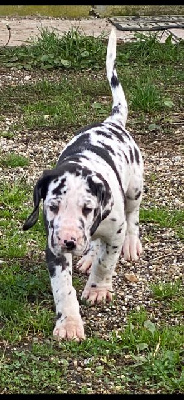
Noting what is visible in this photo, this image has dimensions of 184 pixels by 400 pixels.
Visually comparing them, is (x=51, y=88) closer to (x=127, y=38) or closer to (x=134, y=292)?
(x=127, y=38)

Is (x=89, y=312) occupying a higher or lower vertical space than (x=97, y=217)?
lower

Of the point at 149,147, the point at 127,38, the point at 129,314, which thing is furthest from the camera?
the point at 127,38

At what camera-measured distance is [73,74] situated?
34.1 ft

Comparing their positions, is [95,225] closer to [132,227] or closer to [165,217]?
[132,227]

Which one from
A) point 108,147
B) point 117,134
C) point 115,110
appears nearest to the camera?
point 108,147

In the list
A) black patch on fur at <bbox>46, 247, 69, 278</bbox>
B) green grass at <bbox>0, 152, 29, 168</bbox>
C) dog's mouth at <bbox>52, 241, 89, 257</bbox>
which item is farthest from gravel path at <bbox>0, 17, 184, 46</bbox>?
dog's mouth at <bbox>52, 241, 89, 257</bbox>

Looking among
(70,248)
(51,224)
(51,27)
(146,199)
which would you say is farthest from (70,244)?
(51,27)

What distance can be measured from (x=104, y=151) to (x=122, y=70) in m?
5.07

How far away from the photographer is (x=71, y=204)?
15.0 feet

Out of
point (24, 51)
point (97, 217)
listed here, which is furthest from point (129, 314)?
point (24, 51)

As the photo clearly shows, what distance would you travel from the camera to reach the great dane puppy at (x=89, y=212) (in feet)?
15.0

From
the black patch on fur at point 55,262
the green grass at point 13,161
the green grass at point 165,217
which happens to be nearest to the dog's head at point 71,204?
the black patch on fur at point 55,262

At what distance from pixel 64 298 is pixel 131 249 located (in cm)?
121

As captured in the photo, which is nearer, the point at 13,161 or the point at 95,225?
the point at 95,225
